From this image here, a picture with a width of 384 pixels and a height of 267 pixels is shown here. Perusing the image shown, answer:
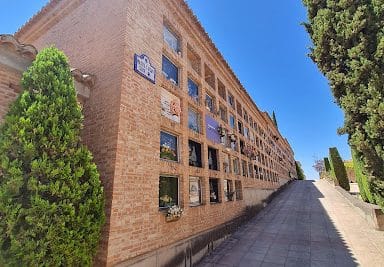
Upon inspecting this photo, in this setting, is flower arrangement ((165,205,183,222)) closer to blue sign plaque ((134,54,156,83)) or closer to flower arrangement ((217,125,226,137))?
blue sign plaque ((134,54,156,83))

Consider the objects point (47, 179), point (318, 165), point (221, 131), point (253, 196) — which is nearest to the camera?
point (47, 179)

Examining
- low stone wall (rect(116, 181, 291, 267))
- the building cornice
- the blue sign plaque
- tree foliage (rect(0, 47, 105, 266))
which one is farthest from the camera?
the building cornice

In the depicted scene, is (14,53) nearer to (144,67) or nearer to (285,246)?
(144,67)

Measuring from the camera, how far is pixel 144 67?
6.75 metres

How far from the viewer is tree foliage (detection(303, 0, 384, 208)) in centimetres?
718

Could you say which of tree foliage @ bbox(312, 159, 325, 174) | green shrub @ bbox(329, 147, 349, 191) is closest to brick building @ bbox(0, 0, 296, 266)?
green shrub @ bbox(329, 147, 349, 191)

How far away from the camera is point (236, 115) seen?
15.4 metres

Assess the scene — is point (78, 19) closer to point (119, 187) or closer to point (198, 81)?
point (198, 81)

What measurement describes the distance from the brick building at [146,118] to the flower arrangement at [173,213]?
134 mm

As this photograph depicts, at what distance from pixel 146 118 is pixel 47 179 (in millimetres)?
3026

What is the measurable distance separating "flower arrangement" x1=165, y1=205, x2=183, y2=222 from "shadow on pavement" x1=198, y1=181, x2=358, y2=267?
2.06 metres

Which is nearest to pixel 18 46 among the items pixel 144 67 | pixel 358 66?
pixel 144 67

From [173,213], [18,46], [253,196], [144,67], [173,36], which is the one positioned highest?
[173,36]

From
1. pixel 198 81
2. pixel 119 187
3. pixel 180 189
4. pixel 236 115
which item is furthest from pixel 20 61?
pixel 236 115
